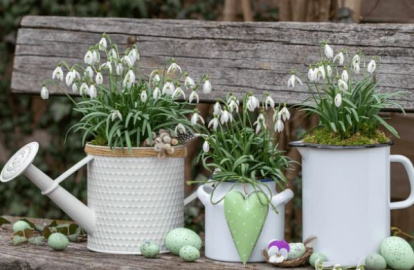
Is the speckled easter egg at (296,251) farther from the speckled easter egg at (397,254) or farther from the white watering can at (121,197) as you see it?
the white watering can at (121,197)

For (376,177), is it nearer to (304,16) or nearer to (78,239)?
(78,239)

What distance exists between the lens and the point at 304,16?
2.54 m

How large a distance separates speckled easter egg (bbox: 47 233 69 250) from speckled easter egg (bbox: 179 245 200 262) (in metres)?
0.25

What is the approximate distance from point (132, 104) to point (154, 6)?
1.36m

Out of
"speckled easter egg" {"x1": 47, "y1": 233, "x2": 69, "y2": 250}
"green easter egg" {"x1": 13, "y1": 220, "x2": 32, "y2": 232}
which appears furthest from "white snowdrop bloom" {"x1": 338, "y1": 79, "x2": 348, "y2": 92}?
"green easter egg" {"x1": 13, "y1": 220, "x2": 32, "y2": 232}

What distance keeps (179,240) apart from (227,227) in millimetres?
114

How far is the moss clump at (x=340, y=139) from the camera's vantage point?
5.35 ft

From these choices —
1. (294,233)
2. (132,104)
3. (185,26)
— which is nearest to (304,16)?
(185,26)

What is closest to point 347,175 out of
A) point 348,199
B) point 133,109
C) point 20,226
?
point 348,199

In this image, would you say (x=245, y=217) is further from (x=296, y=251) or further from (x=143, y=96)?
(x=143, y=96)

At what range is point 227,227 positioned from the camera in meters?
1.68

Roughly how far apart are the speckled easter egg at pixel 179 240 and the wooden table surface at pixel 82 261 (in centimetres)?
2

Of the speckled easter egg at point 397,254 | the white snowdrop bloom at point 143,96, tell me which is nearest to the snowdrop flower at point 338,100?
the speckled easter egg at point 397,254

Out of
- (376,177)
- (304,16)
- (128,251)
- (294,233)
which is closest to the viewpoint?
(376,177)
